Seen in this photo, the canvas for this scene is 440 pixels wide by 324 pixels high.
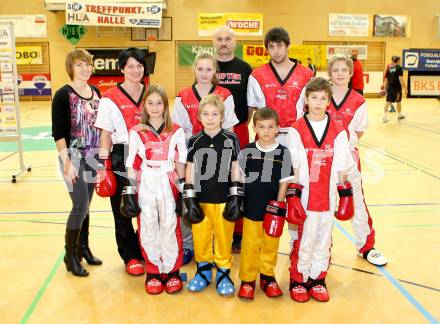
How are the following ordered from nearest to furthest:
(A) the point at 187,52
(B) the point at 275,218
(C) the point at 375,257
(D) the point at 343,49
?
(B) the point at 275,218 < (C) the point at 375,257 < (A) the point at 187,52 < (D) the point at 343,49

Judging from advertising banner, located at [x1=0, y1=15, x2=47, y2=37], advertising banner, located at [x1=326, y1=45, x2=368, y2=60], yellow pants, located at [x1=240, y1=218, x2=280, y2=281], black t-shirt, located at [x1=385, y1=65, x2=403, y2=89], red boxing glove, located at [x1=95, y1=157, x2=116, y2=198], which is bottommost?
yellow pants, located at [x1=240, y1=218, x2=280, y2=281]

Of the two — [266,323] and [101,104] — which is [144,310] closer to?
[266,323]

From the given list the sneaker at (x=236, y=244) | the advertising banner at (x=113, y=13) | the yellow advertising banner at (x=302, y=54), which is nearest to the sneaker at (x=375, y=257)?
the sneaker at (x=236, y=244)

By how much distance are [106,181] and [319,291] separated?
1.89 meters

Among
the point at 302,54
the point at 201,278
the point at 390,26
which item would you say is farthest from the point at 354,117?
the point at 390,26

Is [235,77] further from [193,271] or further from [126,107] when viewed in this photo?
[193,271]

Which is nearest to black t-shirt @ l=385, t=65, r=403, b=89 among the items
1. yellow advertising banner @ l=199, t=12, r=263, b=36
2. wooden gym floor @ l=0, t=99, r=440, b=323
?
wooden gym floor @ l=0, t=99, r=440, b=323

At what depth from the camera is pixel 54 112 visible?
11.8 feet

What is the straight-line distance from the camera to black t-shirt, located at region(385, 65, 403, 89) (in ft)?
42.0

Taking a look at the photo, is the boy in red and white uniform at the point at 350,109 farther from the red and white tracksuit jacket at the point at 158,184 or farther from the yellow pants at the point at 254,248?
the red and white tracksuit jacket at the point at 158,184

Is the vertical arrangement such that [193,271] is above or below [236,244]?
below

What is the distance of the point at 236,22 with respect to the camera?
19422 mm

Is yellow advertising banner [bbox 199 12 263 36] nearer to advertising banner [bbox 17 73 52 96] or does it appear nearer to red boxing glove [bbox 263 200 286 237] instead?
advertising banner [bbox 17 73 52 96]

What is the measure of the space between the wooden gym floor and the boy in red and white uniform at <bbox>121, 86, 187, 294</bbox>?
280 mm
